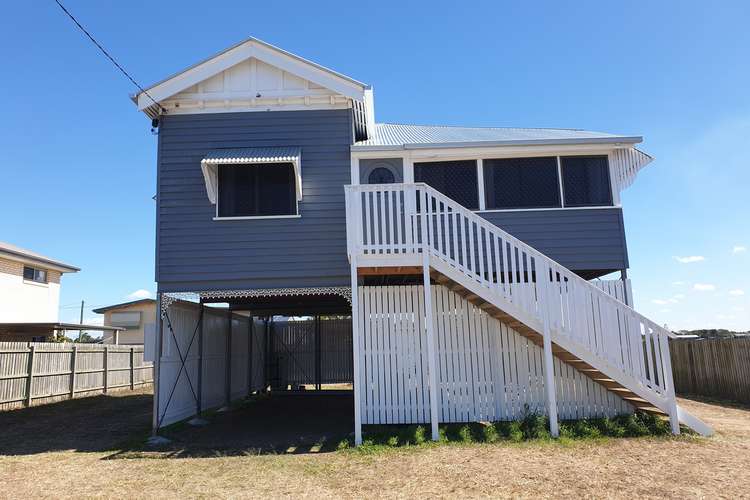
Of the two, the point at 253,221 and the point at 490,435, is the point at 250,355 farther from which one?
the point at 490,435

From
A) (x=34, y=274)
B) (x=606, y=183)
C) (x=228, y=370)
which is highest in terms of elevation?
(x=34, y=274)

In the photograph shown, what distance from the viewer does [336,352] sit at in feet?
65.0

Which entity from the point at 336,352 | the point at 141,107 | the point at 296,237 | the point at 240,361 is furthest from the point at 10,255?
the point at 296,237

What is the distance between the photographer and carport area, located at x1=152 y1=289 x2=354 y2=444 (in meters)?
10.1

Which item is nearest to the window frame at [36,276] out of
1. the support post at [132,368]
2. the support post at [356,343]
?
the support post at [132,368]

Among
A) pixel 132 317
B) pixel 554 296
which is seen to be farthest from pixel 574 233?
pixel 132 317

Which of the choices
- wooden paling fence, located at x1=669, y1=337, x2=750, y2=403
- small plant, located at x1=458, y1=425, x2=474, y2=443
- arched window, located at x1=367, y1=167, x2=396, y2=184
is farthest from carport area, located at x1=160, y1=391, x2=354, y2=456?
wooden paling fence, located at x1=669, y1=337, x2=750, y2=403

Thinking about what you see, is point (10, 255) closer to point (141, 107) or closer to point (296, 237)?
point (141, 107)

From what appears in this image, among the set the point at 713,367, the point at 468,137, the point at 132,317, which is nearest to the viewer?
the point at 468,137

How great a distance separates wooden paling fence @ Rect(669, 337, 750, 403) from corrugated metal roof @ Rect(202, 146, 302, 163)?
11502 mm

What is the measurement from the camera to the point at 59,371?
15.7 meters

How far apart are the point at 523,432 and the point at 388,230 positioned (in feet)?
13.0

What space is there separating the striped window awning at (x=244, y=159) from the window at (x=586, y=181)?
5021 mm

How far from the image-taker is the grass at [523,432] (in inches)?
332
